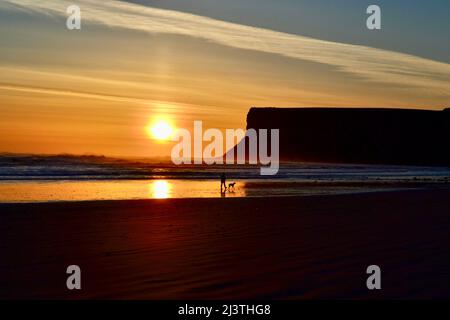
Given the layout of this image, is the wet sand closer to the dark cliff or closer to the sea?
the sea

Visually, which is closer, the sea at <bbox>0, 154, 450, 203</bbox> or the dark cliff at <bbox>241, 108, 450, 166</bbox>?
the sea at <bbox>0, 154, 450, 203</bbox>

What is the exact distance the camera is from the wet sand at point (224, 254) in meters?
7.31

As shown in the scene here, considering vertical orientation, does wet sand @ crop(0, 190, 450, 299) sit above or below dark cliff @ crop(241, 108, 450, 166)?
below

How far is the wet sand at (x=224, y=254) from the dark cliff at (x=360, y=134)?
146m

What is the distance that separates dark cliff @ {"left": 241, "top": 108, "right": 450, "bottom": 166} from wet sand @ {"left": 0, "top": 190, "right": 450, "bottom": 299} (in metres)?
146

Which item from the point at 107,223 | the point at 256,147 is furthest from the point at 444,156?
the point at 107,223

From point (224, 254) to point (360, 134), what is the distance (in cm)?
16170

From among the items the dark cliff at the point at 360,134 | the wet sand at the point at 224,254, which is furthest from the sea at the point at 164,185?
the dark cliff at the point at 360,134

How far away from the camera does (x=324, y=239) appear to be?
37.3 feet

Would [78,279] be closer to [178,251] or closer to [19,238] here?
[178,251]

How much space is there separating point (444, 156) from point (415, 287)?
15648 centimetres

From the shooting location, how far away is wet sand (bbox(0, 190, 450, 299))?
24.0ft

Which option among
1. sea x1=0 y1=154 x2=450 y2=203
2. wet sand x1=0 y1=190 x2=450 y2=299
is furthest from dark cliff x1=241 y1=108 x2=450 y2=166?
wet sand x1=0 y1=190 x2=450 y2=299
